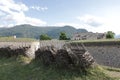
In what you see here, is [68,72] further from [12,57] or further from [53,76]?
[12,57]

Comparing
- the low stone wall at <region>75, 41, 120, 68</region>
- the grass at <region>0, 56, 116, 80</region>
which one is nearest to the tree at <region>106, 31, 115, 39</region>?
the low stone wall at <region>75, 41, 120, 68</region>

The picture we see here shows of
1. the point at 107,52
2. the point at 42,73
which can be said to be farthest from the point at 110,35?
the point at 42,73

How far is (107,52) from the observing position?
1942 centimetres

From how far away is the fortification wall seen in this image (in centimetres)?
1860

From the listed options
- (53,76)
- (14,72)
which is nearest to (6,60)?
(14,72)

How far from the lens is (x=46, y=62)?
8.80m

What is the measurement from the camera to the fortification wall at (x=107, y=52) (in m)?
18.6

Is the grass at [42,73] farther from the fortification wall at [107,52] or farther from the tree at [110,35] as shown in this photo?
the tree at [110,35]

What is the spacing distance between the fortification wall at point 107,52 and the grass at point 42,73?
9116mm

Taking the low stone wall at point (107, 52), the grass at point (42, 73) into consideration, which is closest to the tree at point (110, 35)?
the low stone wall at point (107, 52)

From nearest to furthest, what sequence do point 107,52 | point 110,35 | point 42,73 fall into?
point 42,73, point 107,52, point 110,35

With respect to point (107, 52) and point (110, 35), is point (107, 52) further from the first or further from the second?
point (110, 35)

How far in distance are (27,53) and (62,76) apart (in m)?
4.73

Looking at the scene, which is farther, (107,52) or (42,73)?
(107,52)
